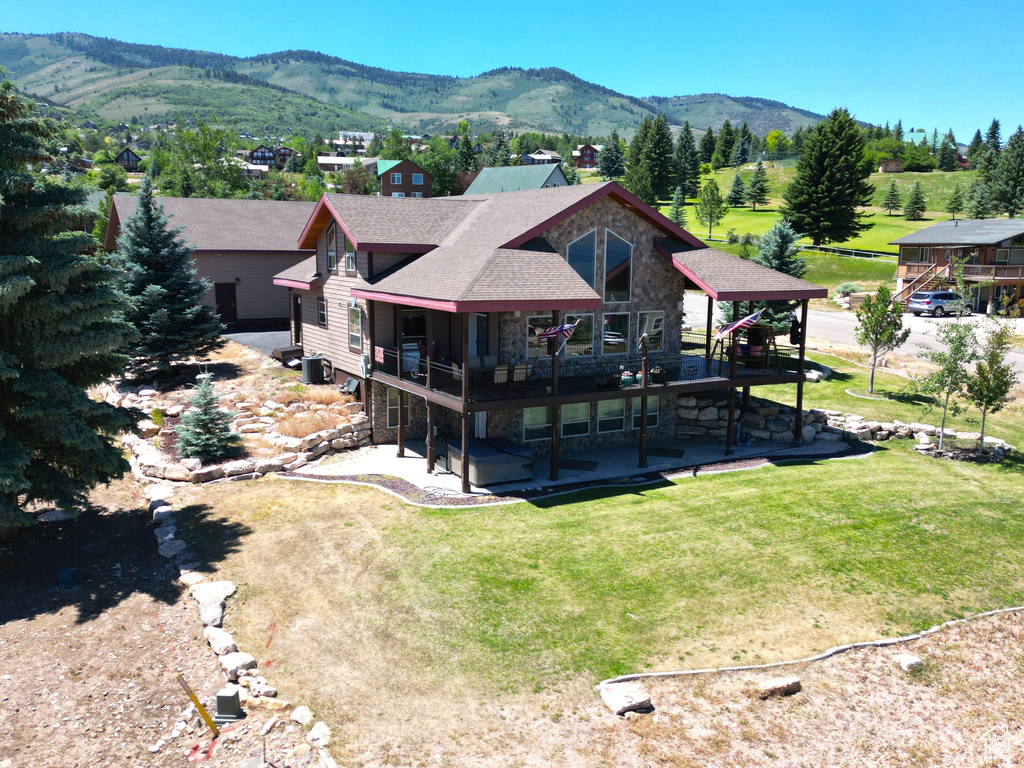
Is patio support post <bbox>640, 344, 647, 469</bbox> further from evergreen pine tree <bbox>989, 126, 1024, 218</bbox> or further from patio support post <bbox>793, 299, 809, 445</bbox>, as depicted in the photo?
evergreen pine tree <bbox>989, 126, 1024, 218</bbox>

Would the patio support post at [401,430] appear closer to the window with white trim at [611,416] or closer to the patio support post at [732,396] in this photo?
the window with white trim at [611,416]

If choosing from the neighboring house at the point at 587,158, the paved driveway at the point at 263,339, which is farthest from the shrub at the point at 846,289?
the neighboring house at the point at 587,158

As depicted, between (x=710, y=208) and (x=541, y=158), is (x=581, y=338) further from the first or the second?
(x=541, y=158)

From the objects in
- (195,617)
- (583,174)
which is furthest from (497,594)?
(583,174)

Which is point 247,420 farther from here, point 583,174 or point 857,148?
point 583,174

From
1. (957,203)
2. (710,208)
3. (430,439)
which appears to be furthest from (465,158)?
(430,439)

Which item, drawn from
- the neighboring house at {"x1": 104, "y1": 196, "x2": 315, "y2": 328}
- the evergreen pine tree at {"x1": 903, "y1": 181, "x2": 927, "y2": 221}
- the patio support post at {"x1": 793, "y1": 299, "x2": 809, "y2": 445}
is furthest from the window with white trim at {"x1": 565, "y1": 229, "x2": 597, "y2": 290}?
the evergreen pine tree at {"x1": 903, "y1": 181, "x2": 927, "y2": 221}
